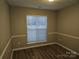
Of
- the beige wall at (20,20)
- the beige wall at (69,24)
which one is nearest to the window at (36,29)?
the beige wall at (20,20)

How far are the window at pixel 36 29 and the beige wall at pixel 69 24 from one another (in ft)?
3.17

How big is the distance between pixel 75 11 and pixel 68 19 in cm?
58

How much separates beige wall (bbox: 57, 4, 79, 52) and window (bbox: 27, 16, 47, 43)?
966mm

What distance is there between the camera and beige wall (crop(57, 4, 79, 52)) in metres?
3.55

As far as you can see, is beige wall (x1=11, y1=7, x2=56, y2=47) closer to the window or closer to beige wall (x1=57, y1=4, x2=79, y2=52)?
the window

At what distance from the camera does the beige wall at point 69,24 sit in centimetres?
355

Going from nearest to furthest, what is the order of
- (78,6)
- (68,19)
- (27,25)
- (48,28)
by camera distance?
(78,6), (68,19), (27,25), (48,28)

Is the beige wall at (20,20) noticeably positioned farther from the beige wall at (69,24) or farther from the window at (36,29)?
the beige wall at (69,24)

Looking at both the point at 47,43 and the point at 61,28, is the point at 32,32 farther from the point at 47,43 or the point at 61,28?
the point at 61,28

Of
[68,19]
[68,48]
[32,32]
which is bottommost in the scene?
[68,48]

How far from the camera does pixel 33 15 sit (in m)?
4.52

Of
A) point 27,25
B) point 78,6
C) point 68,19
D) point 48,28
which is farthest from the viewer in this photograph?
point 48,28

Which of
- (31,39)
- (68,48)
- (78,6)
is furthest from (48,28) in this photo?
(78,6)

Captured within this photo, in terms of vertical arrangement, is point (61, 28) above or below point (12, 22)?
below
